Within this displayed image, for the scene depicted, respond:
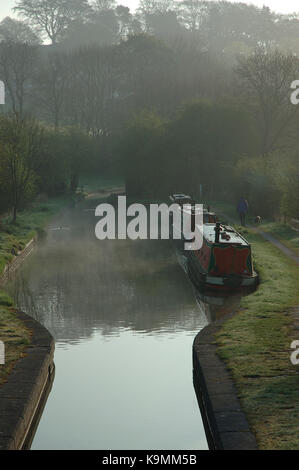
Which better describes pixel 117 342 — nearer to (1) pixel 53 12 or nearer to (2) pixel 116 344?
(2) pixel 116 344

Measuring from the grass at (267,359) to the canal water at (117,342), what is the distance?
45.4 inches

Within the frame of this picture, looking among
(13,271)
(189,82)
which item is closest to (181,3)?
(189,82)

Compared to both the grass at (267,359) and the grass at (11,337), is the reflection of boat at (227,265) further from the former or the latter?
the grass at (11,337)

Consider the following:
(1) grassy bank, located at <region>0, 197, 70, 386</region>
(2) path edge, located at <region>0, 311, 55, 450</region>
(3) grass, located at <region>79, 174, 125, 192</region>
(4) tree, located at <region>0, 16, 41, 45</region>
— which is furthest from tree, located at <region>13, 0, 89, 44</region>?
(2) path edge, located at <region>0, 311, 55, 450</region>

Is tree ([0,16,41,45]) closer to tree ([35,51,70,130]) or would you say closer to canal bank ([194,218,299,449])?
tree ([35,51,70,130])

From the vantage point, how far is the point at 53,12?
422 feet

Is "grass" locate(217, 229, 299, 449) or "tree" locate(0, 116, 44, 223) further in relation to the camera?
"tree" locate(0, 116, 44, 223)

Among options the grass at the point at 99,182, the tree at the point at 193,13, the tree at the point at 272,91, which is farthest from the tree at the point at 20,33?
the tree at the point at 272,91

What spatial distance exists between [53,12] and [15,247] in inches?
4323

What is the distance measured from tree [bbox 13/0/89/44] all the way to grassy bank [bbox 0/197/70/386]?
76479mm

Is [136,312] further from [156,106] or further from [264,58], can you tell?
[156,106]

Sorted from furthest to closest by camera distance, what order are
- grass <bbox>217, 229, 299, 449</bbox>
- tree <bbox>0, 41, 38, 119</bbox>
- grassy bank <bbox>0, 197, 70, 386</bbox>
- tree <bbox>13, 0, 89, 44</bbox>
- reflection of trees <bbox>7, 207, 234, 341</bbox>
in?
tree <bbox>13, 0, 89, 44</bbox> < tree <bbox>0, 41, 38, 119</bbox> < reflection of trees <bbox>7, 207, 234, 341</bbox> < grassy bank <bbox>0, 197, 70, 386</bbox> < grass <bbox>217, 229, 299, 449</bbox>

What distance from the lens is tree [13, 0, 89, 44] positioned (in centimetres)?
→ 12575

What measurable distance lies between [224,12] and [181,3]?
11638 mm
